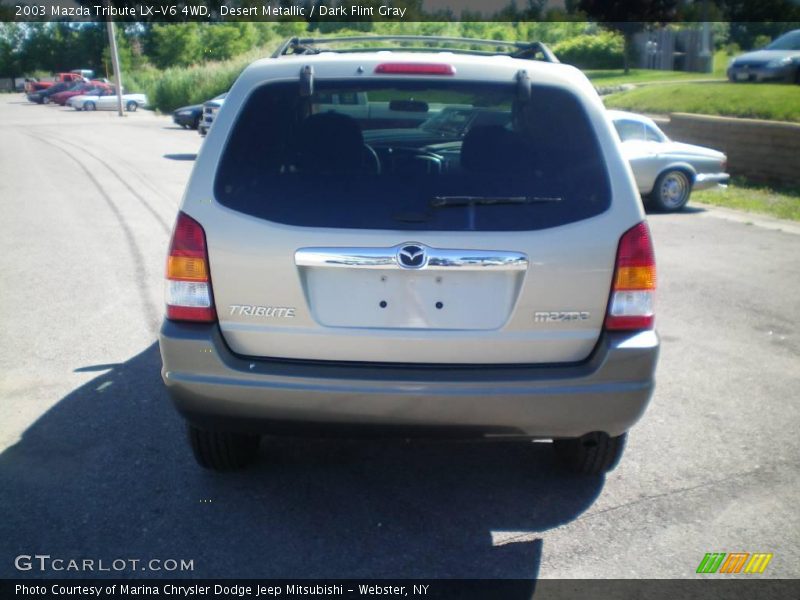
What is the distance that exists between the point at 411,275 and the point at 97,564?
5.40 ft

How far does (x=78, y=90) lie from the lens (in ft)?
174

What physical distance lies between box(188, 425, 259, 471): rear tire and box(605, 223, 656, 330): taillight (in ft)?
5.77

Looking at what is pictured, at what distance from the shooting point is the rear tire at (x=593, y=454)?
3.83m

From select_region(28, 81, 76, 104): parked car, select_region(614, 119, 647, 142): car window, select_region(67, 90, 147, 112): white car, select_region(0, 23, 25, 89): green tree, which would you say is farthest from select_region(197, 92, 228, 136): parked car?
select_region(0, 23, 25, 89): green tree

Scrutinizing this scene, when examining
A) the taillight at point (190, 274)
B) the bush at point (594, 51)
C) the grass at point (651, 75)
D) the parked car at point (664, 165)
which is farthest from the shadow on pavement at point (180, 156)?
the bush at point (594, 51)

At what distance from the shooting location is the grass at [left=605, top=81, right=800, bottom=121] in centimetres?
1731

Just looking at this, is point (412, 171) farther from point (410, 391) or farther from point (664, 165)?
point (664, 165)

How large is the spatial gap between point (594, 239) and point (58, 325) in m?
4.75

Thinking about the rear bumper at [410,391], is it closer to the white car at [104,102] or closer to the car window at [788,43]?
the car window at [788,43]

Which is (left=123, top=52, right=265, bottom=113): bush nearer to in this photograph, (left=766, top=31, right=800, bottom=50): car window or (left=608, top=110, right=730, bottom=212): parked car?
(left=766, top=31, right=800, bottom=50): car window

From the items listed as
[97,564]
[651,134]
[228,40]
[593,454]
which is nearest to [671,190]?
[651,134]

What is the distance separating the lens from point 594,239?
10.5ft

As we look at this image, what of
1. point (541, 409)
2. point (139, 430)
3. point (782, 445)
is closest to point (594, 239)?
point (541, 409)

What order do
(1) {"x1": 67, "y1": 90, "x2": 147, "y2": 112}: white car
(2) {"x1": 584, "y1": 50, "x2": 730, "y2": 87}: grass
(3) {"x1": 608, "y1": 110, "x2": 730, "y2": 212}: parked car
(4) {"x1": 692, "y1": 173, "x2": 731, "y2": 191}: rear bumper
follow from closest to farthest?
(3) {"x1": 608, "y1": 110, "x2": 730, "y2": 212}: parked car, (4) {"x1": 692, "y1": 173, "x2": 731, "y2": 191}: rear bumper, (2) {"x1": 584, "y1": 50, "x2": 730, "y2": 87}: grass, (1) {"x1": 67, "y1": 90, "x2": 147, "y2": 112}: white car
